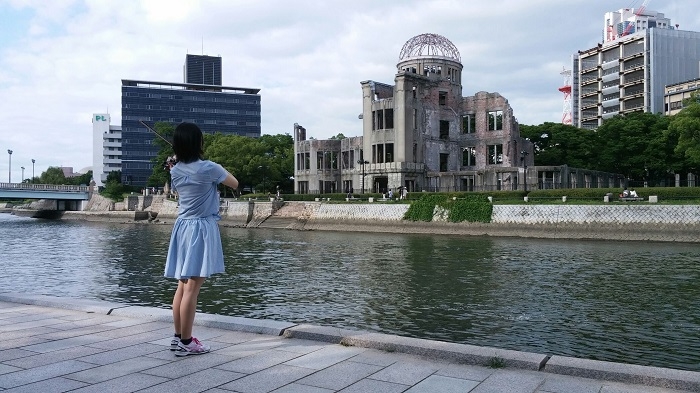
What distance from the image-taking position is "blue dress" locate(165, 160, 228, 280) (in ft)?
22.7

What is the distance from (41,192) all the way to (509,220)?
230ft

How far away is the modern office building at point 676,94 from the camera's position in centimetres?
9496

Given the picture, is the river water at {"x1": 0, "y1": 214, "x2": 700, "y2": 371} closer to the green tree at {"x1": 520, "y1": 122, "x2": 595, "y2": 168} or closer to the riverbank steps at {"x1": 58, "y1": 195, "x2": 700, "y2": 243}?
the riverbank steps at {"x1": 58, "y1": 195, "x2": 700, "y2": 243}

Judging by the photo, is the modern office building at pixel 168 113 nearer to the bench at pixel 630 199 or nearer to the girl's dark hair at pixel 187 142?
the bench at pixel 630 199

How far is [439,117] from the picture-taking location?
241 feet

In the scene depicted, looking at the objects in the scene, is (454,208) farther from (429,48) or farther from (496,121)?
(429,48)

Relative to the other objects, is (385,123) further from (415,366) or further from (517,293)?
(415,366)

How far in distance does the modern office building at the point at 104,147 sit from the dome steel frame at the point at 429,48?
12900cm

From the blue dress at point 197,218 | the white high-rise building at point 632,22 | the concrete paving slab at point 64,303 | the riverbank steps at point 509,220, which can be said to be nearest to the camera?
the blue dress at point 197,218

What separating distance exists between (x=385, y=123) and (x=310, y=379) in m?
65.2

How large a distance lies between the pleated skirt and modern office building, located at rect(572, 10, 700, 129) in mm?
109561

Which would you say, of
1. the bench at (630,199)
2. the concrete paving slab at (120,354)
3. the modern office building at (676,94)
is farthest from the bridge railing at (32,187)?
the modern office building at (676,94)

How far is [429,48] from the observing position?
77.4 meters

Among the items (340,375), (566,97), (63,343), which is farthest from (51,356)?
(566,97)
